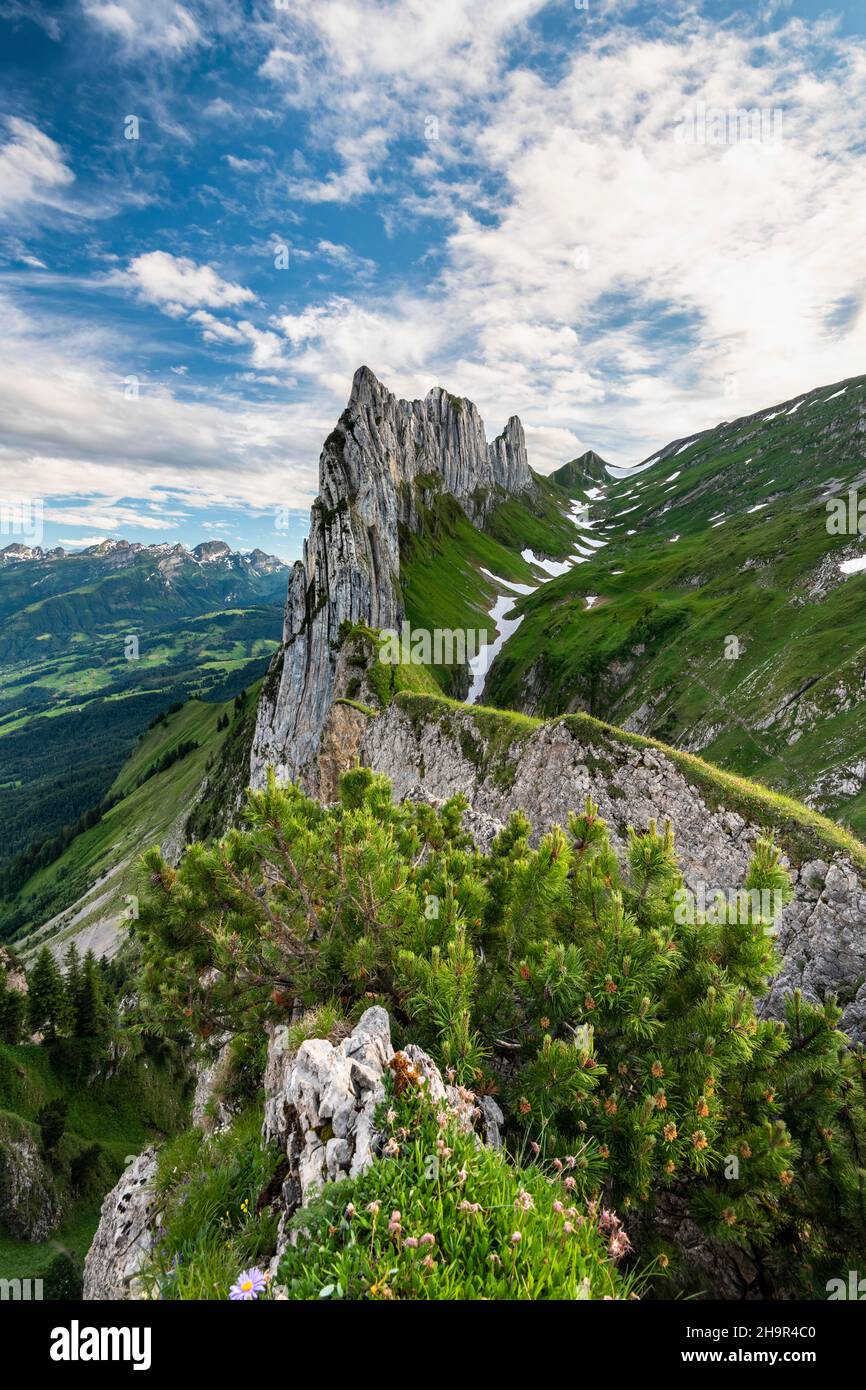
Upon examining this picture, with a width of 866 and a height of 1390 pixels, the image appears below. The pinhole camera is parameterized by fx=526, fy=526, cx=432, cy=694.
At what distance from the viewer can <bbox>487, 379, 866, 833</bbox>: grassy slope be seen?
142 ft

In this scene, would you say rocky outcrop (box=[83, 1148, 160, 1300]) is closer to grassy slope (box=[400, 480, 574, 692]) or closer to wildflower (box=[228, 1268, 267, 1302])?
wildflower (box=[228, 1268, 267, 1302])

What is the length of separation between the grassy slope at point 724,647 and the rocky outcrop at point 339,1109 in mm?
31556

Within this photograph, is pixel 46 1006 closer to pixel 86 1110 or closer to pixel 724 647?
pixel 86 1110

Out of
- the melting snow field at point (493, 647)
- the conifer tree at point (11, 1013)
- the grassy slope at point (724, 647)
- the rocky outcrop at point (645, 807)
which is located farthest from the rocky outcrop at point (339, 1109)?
the melting snow field at point (493, 647)

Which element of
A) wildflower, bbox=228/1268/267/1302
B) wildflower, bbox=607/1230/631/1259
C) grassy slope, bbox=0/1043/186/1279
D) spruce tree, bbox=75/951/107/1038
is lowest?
grassy slope, bbox=0/1043/186/1279

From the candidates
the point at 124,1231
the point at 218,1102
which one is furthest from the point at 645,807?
the point at 124,1231

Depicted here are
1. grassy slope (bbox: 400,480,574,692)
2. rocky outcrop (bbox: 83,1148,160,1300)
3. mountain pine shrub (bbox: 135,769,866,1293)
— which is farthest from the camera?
grassy slope (bbox: 400,480,574,692)

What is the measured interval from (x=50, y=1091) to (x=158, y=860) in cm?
6217

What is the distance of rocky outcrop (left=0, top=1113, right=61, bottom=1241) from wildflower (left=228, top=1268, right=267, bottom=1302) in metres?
54.2

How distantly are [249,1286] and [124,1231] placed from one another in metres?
7.33

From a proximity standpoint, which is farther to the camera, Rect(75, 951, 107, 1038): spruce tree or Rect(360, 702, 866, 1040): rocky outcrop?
Rect(75, 951, 107, 1038): spruce tree

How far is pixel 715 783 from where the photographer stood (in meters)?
16.6

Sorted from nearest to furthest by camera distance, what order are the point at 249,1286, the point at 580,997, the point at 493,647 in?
1. the point at 249,1286
2. the point at 580,997
3. the point at 493,647

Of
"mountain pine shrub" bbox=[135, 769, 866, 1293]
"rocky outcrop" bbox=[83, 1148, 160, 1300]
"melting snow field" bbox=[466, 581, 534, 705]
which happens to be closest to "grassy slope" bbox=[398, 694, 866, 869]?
Answer: "mountain pine shrub" bbox=[135, 769, 866, 1293]
